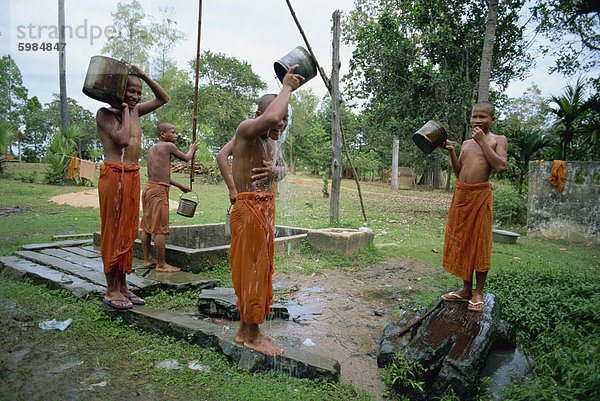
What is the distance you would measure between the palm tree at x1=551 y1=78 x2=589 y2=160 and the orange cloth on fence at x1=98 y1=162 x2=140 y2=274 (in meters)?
12.3

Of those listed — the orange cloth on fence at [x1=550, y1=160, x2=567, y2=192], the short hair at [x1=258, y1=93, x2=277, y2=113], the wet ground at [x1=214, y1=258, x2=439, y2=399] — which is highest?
the short hair at [x1=258, y1=93, x2=277, y2=113]

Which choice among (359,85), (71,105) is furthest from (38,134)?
(359,85)

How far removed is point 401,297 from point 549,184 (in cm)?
745

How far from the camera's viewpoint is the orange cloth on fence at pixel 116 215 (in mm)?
3479

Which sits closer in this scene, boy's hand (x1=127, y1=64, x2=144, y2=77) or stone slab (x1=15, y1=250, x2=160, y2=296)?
boy's hand (x1=127, y1=64, x2=144, y2=77)

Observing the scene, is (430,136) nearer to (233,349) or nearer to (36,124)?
(233,349)

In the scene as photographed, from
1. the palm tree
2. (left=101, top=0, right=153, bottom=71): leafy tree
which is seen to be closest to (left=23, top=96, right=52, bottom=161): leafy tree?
(left=101, top=0, right=153, bottom=71): leafy tree

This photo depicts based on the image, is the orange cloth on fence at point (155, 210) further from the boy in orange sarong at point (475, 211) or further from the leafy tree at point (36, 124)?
the leafy tree at point (36, 124)

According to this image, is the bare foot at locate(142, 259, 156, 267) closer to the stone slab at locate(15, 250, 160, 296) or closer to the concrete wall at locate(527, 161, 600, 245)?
the stone slab at locate(15, 250, 160, 296)

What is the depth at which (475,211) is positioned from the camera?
3537 mm

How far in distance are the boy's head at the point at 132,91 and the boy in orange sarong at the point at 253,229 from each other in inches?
60.2

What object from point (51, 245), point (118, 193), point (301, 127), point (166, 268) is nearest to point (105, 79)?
point (118, 193)

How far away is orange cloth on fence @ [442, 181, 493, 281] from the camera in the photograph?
348 centimetres

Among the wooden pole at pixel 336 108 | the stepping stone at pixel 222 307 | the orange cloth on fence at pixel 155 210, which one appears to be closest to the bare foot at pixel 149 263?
the orange cloth on fence at pixel 155 210
